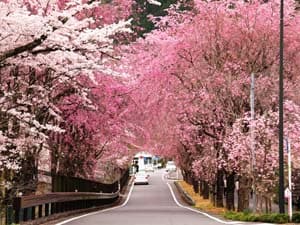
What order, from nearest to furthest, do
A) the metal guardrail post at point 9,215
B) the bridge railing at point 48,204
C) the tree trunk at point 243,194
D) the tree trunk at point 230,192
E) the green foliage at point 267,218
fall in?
the metal guardrail post at point 9,215 < the bridge railing at point 48,204 < the green foliage at point 267,218 < the tree trunk at point 243,194 < the tree trunk at point 230,192

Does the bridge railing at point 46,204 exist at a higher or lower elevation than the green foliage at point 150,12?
lower

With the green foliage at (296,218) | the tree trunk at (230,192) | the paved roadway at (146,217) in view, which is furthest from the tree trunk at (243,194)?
the green foliage at (296,218)

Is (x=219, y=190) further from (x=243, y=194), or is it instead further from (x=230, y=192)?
(x=243, y=194)

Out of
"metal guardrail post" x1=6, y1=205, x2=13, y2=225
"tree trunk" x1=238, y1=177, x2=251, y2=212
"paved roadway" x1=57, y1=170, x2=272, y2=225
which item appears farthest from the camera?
"tree trunk" x1=238, y1=177, x2=251, y2=212

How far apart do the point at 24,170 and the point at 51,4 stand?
850 centimetres

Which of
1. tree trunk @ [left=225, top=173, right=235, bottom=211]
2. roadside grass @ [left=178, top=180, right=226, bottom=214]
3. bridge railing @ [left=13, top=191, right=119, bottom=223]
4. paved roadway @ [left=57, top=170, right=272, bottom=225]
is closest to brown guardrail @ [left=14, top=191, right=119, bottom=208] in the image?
bridge railing @ [left=13, top=191, right=119, bottom=223]

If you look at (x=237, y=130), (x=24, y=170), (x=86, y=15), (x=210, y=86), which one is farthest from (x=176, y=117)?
(x=24, y=170)

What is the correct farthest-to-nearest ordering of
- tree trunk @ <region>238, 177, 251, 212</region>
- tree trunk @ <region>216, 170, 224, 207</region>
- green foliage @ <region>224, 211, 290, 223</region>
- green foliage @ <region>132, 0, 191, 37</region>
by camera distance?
tree trunk @ <region>216, 170, 224, 207</region> → green foliage @ <region>132, 0, 191, 37</region> → tree trunk @ <region>238, 177, 251, 212</region> → green foliage @ <region>224, 211, 290, 223</region>

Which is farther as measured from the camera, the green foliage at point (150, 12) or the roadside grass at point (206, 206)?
the green foliage at point (150, 12)

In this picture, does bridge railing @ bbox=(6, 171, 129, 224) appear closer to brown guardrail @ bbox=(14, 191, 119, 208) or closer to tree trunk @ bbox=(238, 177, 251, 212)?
brown guardrail @ bbox=(14, 191, 119, 208)

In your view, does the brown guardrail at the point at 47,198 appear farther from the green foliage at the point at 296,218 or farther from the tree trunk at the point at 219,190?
the green foliage at the point at 296,218

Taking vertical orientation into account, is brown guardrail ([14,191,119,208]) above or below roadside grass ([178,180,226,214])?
above

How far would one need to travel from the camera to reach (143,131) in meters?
33.8

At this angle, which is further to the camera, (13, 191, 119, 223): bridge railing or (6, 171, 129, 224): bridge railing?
(13, 191, 119, 223): bridge railing
